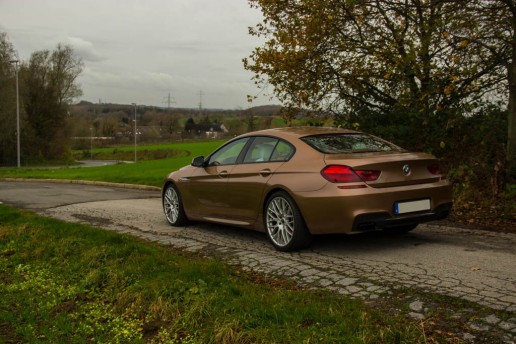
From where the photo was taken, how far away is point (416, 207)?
585 centimetres

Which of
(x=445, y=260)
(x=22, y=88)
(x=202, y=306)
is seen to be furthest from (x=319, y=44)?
(x=22, y=88)

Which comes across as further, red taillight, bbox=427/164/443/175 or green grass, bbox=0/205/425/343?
red taillight, bbox=427/164/443/175

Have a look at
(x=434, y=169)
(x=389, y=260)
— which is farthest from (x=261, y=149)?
(x=389, y=260)

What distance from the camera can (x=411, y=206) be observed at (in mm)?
5801

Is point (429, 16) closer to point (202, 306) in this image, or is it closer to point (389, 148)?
point (389, 148)

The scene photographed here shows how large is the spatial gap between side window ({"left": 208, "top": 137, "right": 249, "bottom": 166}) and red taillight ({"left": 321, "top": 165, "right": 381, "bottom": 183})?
1926 millimetres

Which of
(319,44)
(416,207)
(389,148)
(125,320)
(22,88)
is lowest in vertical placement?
(125,320)

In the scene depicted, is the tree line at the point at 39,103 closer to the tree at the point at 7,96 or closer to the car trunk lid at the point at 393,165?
the tree at the point at 7,96

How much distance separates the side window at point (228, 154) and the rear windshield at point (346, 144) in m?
1.24

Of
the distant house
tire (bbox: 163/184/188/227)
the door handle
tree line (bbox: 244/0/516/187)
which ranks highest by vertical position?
the distant house

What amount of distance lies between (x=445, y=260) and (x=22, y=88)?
220ft

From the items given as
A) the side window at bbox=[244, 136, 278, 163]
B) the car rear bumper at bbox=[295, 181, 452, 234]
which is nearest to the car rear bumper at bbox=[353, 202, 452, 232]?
the car rear bumper at bbox=[295, 181, 452, 234]

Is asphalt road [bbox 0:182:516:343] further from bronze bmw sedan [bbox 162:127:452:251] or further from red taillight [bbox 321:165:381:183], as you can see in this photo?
red taillight [bbox 321:165:381:183]

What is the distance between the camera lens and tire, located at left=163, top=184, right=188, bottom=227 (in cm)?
824
